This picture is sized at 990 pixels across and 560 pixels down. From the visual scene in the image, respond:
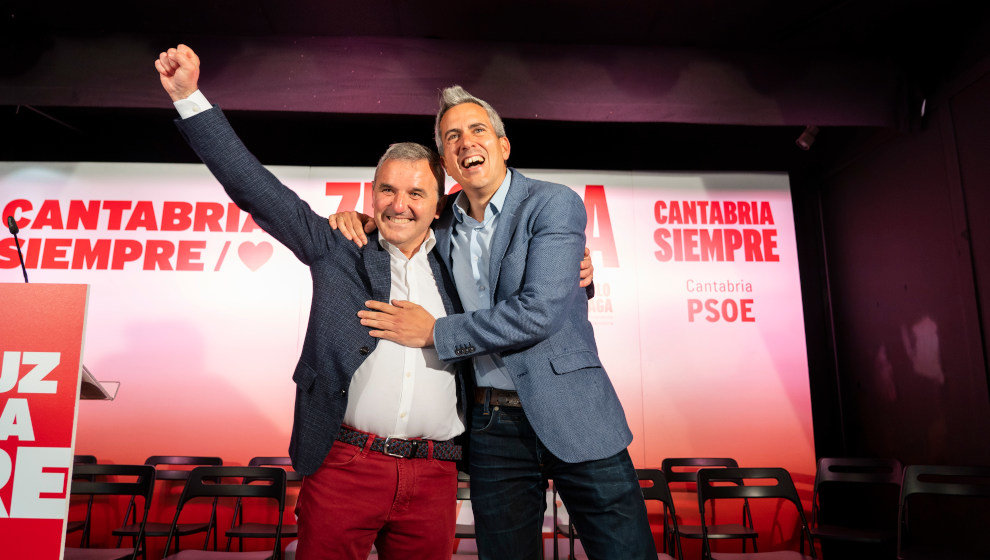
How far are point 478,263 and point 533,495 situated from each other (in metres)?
0.67

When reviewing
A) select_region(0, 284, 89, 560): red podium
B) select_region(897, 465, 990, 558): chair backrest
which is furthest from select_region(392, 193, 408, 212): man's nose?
select_region(897, 465, 990, 558): chair backrest

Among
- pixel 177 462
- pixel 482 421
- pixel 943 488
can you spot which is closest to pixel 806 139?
pixel 943 488

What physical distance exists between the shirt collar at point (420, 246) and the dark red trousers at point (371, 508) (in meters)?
0.57

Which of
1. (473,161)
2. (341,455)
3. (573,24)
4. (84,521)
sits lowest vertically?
(84,521)

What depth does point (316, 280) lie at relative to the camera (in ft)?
5.89

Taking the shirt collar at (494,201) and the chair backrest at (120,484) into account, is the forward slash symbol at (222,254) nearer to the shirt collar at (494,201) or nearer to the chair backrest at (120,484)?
the chair backrest at (120,484)

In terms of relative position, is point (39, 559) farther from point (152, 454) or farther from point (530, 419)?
point (152, 454)

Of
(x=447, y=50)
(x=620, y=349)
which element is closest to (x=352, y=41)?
(x=447, y=50)

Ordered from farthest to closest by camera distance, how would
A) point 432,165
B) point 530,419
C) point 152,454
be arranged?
point 152,454 < point 432,165 < point 530,419

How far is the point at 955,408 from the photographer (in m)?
4.26

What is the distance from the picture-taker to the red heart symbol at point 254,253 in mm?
5070

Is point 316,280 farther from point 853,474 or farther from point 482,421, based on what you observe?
point 853,474

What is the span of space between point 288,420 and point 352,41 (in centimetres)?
296

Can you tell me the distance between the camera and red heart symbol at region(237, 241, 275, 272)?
200 inches
